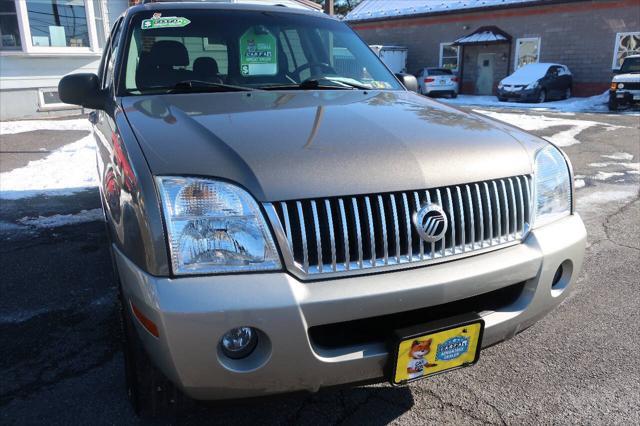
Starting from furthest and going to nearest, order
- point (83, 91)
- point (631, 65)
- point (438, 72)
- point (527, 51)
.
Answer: point (527, 51), point (438, 72), point (631, 65), point (83, 91)

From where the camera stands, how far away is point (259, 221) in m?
1.68

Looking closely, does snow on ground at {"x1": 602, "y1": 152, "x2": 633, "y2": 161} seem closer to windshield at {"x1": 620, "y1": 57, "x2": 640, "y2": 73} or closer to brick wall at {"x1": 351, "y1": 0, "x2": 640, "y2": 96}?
windshield at {"x1": 620, "y1": 57, "x2": 640, "y2": 73}

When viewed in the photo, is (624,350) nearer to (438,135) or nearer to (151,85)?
(438,135)

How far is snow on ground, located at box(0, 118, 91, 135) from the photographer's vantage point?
397 inches

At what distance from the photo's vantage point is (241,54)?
314 cm

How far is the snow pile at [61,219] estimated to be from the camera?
185 inches

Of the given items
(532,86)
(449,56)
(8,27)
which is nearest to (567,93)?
(532,86)

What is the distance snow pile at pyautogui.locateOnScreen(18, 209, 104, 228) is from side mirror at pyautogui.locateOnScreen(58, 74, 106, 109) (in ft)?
6.93

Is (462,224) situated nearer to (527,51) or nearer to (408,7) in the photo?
(527,51)

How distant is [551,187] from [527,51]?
2381 centimetres

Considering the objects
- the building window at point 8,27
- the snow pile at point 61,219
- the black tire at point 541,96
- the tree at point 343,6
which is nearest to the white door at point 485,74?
the black tire at point 541,96

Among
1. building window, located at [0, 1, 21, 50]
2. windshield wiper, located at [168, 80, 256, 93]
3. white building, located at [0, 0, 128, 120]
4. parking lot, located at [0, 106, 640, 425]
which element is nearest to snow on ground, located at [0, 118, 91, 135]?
white building, located at [0, 0, 128, 120]

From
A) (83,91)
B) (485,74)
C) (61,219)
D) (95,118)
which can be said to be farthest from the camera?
A: (485,74)

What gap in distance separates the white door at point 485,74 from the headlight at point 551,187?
79.0 ft
